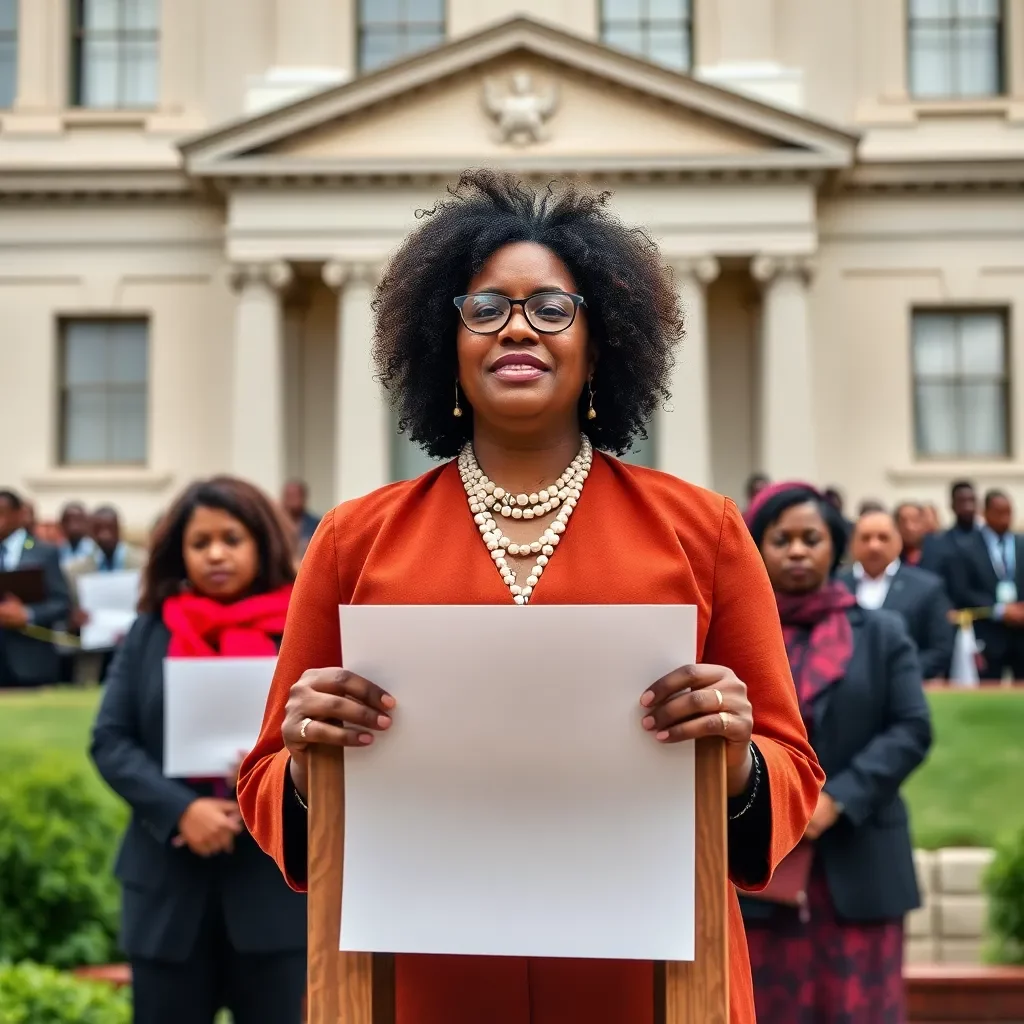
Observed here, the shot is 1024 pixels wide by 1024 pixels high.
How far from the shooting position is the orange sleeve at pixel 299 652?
2.36 metres

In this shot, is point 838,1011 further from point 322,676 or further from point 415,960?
point 322,676

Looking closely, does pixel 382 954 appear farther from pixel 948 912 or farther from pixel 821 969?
pixel 948 912

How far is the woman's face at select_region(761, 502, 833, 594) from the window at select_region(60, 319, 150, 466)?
19968mm

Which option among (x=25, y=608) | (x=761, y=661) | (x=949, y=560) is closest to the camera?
(x=761, y=661)

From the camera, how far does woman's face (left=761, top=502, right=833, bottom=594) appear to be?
460 cm

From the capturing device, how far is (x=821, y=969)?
4.18 meters

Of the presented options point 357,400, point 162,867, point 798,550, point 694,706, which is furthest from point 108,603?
point 357,400

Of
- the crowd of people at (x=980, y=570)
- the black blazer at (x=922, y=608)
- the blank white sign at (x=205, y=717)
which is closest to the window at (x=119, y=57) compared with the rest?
the crowd of people at (x=980, y=570)

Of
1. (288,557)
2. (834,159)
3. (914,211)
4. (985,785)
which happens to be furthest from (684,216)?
(288,557)

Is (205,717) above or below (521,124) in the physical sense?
below

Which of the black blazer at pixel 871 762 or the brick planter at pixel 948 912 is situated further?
the brick planter at pixel 948 912

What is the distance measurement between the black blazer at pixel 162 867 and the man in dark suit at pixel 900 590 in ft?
15.3

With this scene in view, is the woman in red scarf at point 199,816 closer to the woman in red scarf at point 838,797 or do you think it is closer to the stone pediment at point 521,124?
the woman in red scarf at point 838,797

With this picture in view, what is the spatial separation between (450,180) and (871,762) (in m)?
18.6
